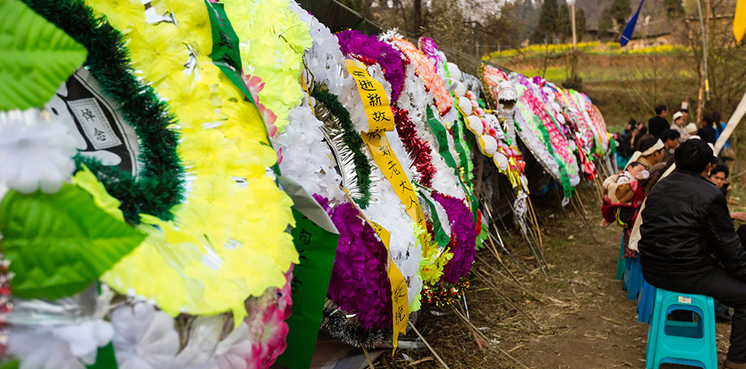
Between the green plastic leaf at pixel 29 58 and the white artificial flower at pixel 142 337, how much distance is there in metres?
0.34

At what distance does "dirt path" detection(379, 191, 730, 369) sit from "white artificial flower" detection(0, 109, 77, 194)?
1.99m

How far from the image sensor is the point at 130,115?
109cm

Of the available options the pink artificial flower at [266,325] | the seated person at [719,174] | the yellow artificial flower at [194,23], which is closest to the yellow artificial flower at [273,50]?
the yellow artificial flower at [194,23]

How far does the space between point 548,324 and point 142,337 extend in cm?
312

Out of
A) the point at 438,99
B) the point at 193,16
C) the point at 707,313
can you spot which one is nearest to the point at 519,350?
the point at 707,313

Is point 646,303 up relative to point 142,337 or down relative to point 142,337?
down

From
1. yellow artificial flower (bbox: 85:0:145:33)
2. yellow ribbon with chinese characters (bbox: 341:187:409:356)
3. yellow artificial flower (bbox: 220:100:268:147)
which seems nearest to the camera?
yellow artificial flower (bbox: 85:0:145:33)

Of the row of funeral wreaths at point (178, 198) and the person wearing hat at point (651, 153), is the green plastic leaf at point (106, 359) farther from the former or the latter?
the person wearing hat at point (651, 153)

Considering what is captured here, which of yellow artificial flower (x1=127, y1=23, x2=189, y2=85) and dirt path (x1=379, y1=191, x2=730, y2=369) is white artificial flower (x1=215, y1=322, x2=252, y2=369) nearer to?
yellow artificial flower (x1=127, y1=23, x2=189, y2=85)

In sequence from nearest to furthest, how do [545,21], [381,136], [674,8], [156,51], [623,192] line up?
[156,51] → [381,136] → [623,192] → [674,8] → [545,21]

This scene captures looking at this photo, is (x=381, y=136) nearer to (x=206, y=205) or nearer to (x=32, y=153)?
(x=206, y=205)

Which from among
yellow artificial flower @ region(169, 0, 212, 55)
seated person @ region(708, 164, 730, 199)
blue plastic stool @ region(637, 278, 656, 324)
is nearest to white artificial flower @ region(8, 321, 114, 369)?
yellow artificial flower @ region(169, 0, 212, 55)

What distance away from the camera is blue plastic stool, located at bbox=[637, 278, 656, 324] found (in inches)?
134

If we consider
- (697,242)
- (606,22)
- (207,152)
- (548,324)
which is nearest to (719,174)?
(697,242)
